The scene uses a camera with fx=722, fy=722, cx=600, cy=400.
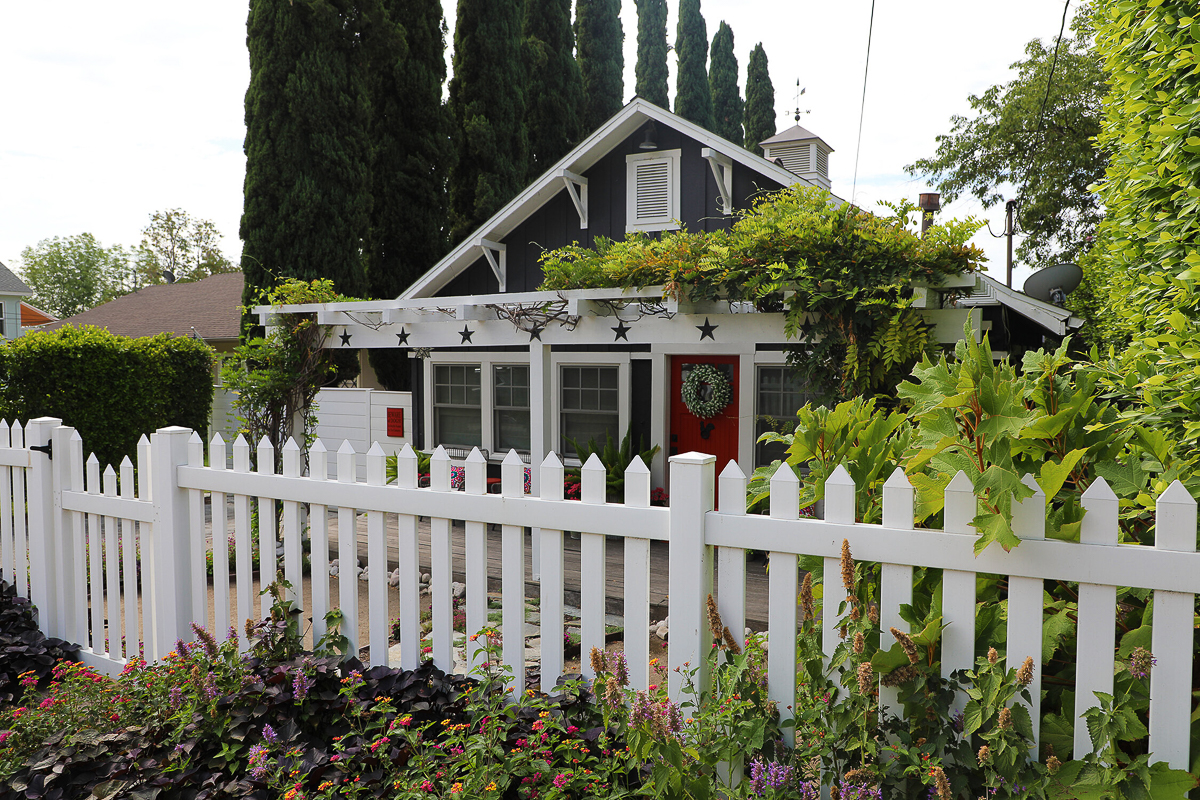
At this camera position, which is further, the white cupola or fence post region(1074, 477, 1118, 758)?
the white cupola

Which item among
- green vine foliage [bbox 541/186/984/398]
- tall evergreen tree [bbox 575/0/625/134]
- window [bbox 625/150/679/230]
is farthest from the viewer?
tall evergreen tree [bbox 575/0/625/134]

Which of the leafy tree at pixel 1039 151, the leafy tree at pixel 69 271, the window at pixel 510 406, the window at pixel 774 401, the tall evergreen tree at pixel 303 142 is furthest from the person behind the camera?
the leafy tree at pixel 69 271

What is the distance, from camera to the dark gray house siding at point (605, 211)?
8.55 meters

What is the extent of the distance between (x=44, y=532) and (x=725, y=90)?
1029 inches

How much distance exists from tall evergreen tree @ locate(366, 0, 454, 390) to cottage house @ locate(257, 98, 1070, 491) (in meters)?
5.36

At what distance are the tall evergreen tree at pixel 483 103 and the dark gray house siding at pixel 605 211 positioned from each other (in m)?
6.61

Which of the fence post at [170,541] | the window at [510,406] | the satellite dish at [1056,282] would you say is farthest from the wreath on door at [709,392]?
the fence post at [170,541]

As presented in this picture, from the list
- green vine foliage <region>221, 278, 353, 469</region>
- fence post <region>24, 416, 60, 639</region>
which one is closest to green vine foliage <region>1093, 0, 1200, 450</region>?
fence post <region>24, 416, 60, 639</region>

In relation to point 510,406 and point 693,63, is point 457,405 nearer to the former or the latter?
point 510,406

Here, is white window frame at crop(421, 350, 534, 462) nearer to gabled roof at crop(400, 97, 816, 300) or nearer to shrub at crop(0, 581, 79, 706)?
gabled roof at crop(400, 97, 816, 300)

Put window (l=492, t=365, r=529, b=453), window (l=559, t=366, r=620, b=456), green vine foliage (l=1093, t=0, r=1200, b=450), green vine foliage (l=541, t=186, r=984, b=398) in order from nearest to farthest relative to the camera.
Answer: green vine foliage (l=1093, t=0, r=1200, b=450)
green vine foliage (l=541, t=186, r=984, b=398)
window (l=559, t=366, r=620, b=456)
window (l=492, t=365, r=529, b=453)

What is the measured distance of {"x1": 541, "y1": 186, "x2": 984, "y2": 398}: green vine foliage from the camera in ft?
16.2

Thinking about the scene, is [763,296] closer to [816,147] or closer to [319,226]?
[816,147]

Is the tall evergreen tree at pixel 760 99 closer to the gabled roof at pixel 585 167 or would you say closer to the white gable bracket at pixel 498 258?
the gabled roof at pixel 585 167
